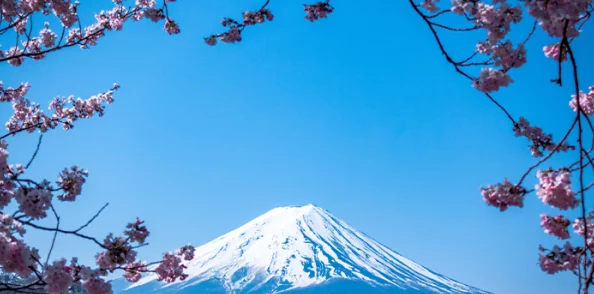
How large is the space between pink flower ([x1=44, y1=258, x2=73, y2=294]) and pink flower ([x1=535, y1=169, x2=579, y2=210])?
2.67m

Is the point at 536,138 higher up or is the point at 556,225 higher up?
the point at 536,138

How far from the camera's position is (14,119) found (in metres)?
5.60

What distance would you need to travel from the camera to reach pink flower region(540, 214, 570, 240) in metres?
2.48

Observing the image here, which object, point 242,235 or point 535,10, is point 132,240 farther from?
point 242,235

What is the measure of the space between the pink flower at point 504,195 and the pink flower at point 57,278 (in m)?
2.52

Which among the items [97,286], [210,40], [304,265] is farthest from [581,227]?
[304,265]

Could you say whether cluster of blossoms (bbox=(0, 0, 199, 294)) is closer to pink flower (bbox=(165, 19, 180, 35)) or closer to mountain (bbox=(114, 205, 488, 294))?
pink flower (bbox=(165, 19, 180, 35))

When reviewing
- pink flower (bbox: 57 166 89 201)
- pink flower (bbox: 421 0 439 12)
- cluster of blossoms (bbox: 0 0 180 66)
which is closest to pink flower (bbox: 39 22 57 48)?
cluster of blossoms (bbox: 0 0 180 66)

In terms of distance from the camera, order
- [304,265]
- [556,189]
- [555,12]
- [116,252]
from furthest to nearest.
A: [304,265] < [116,252] < [556,189] < [555,12]

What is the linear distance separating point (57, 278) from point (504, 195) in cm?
262

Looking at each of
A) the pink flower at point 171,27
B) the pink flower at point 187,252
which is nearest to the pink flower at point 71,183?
the pink flower at point 187,252

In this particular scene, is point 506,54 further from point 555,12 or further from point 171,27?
point 171,27

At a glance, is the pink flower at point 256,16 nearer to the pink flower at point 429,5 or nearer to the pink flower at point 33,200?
the pink flower at point 429,5

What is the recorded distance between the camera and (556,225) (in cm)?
249
